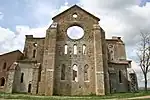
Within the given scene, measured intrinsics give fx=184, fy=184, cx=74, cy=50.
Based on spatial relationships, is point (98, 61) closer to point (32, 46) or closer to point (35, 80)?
point (35, 80)

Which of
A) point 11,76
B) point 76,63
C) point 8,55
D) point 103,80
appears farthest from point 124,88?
point 8,55

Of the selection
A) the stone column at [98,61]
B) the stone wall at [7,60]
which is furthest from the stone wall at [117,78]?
the stone wall at [7,60]

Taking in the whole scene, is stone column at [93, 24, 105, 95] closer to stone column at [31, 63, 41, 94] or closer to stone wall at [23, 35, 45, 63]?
stone column at [31, 63, 41, 94]

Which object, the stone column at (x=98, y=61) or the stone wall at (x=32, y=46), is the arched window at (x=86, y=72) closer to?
the stone column at (x=98, y=61)

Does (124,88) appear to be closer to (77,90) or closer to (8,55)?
(77,90)

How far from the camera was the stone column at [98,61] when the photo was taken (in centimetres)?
2636

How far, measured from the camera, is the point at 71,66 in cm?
2869

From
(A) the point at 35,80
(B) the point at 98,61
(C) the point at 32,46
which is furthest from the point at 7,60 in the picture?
(B) the point at 98,61

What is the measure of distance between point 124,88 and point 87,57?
1051 centimetres

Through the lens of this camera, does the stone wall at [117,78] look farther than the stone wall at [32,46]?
No

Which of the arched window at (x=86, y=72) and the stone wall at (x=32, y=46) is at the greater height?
the stone wall at (x=32, y=46)

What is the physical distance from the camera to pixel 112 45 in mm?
43531

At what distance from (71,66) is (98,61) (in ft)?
14.1

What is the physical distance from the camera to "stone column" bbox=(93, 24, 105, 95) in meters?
26.4
